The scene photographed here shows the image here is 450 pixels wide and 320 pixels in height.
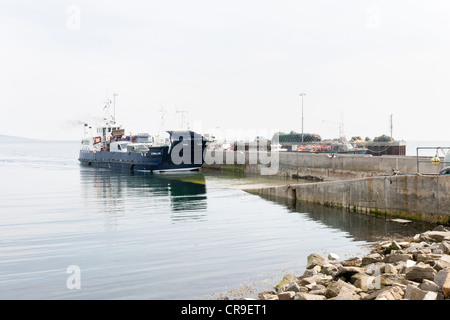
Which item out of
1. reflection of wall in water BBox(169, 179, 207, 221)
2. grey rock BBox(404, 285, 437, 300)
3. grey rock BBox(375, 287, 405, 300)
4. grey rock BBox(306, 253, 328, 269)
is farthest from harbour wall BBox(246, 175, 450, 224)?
grey rock BBox(404, 285, 437, 300)

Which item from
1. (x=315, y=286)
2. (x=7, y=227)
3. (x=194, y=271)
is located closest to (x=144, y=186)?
(x=7, y=227)

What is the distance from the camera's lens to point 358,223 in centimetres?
1775

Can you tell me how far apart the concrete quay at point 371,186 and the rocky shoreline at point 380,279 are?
4773 millimetres

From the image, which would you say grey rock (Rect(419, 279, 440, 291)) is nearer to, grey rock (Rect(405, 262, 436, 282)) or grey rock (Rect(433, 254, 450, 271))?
grey rock (Rect(405, 262, 436, 282))

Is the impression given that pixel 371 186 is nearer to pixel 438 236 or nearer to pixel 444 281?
pixel 438 236

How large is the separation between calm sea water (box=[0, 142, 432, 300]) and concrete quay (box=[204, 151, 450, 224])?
65cm

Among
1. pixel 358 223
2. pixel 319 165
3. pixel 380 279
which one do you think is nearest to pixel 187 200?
pixel 319 165

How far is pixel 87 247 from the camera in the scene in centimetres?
1492

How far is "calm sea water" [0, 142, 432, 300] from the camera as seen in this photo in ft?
34.8

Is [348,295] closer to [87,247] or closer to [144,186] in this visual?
[87,247]

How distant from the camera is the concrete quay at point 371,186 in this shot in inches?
627

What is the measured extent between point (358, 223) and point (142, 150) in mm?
40505

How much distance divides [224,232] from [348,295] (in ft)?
32.3

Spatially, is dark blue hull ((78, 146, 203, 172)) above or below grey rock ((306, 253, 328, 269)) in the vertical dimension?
above
